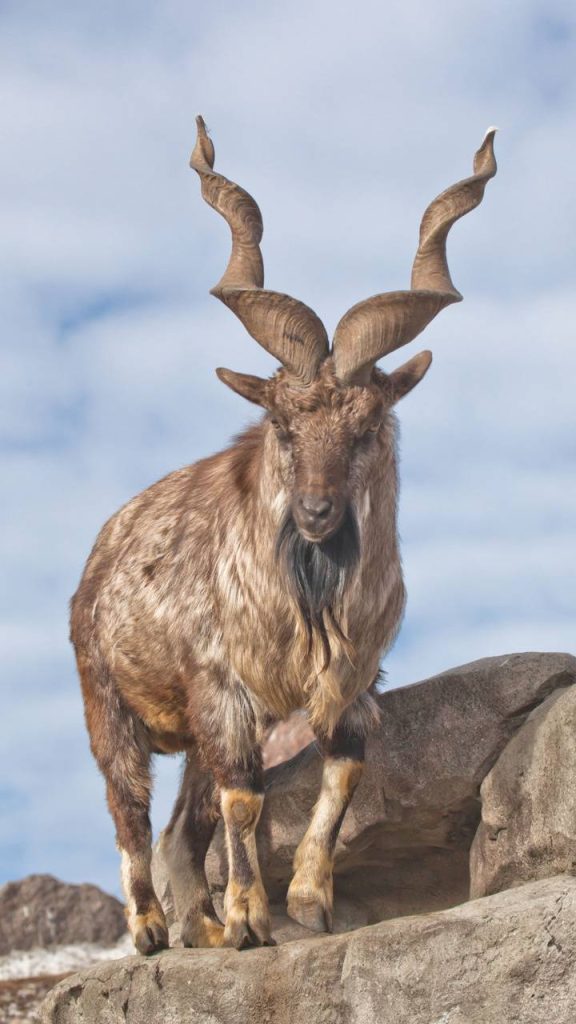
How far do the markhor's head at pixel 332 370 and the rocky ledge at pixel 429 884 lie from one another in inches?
68.4

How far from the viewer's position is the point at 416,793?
34.4ft

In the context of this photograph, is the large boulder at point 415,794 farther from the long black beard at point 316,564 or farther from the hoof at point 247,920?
the long black beard at point 316,564

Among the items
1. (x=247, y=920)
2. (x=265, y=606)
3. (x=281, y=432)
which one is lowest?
(x=247, y=920)

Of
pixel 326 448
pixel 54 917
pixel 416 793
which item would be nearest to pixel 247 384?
pixel 326 448

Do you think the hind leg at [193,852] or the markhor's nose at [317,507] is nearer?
the markhor's nose at [317,507]

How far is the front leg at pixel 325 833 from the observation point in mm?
9531

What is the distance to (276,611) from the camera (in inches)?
378

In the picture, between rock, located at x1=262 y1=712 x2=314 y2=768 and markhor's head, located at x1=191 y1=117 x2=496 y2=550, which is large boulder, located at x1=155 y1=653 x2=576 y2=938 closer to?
markhor's head, located at x1=191 y1=117 x2=496 y2=550

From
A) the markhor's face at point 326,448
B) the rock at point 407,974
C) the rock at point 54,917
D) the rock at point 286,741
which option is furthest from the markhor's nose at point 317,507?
the rock at point 54,917

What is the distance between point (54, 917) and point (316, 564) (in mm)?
9240

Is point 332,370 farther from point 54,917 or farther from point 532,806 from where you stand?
point 54,917

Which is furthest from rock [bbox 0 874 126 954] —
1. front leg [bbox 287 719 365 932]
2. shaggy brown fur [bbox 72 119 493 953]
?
front leg [bbox 287 719 365 932]

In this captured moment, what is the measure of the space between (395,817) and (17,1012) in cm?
611

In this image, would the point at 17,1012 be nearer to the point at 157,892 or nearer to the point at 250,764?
the point at 157,892
